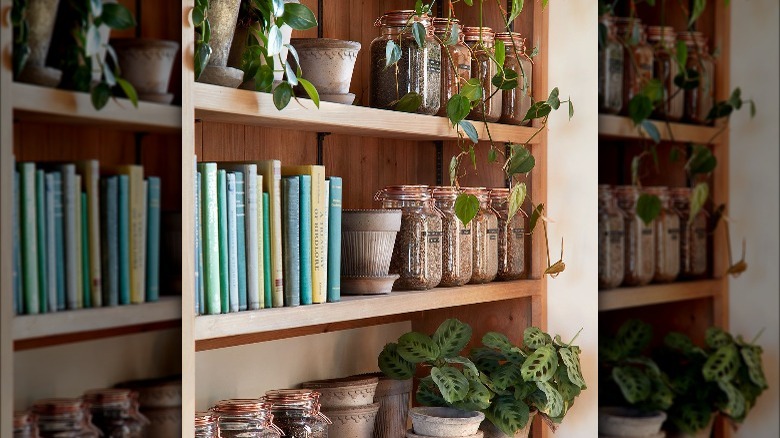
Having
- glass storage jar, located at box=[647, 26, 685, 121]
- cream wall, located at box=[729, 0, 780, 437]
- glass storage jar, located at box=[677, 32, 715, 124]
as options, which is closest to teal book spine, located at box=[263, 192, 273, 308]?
glass storage jar, located at box=[647, 26, 685, 121]

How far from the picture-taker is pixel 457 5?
2166mm

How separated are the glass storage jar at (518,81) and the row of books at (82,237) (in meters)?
1.01

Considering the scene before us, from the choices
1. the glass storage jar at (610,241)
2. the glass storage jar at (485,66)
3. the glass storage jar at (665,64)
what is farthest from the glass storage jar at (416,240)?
the glass storage jar at (665,64)

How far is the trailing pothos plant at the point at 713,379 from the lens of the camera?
258 cm

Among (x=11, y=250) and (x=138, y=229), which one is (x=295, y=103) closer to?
(x=138, y=229)

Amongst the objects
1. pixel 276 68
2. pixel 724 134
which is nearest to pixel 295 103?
pixel 276 68

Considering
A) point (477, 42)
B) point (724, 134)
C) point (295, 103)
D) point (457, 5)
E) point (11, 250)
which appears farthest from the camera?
point (724, 134)

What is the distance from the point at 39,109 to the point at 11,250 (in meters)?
0.16

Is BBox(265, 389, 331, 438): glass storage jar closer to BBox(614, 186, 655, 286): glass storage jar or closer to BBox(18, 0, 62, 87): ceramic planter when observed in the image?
BBox(18, 0, 62, 87): ceramic planter

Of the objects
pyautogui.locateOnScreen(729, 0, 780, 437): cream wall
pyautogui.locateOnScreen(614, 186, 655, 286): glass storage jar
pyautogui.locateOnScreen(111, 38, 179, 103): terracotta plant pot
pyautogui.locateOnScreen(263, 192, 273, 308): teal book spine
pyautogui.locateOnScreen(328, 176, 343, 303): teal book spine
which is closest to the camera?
pyautogui.locateOnScreen(111, 38, 179, 103): terracotta plant pot

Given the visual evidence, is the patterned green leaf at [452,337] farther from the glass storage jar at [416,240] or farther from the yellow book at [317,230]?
the yellow book at [317,230]

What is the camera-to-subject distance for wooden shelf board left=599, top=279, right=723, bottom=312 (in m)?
2.36

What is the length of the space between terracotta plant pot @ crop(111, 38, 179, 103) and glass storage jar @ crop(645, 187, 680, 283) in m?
1.58

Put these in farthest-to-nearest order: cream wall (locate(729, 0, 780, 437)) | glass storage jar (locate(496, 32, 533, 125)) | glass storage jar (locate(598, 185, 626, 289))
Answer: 1. cream wall (locate(729, 0, 780, 437))
2. glass storage jar (locate(598, 185, 626, 289))
3. glass storage jar (locate(496, 32, 533, 125))
